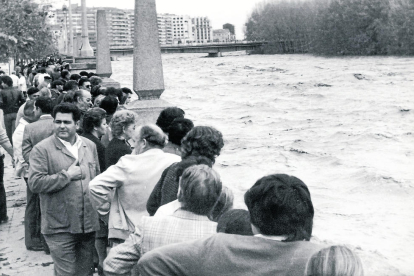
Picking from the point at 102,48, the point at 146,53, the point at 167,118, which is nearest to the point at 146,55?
the point at 146,53

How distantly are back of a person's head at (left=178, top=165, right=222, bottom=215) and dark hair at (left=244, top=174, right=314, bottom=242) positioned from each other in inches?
21.4

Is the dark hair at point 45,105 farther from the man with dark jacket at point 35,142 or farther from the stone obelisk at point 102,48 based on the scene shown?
the stone obelisk at point 102,48

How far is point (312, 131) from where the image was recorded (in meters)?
21.8

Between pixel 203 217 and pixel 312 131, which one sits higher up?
pixel 203 217

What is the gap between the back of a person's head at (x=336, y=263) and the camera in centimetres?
193

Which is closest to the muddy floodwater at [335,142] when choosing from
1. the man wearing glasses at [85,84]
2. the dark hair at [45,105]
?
the man wearing glasses at [85,84]

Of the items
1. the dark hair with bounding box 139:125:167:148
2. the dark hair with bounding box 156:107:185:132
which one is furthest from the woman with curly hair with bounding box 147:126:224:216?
the dark hair with bounding box 156:107:185:132

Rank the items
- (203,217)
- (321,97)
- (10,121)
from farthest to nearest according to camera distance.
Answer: (321,97) < (10,121) < (203,217)

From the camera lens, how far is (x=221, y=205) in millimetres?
2984

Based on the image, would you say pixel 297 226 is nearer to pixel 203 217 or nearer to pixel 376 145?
pixel 203 217

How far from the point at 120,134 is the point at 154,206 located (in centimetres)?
130

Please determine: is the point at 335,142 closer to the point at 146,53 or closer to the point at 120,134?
the point at 146,53

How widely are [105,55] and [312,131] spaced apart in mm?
9528

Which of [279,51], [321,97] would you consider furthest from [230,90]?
[279,51]
